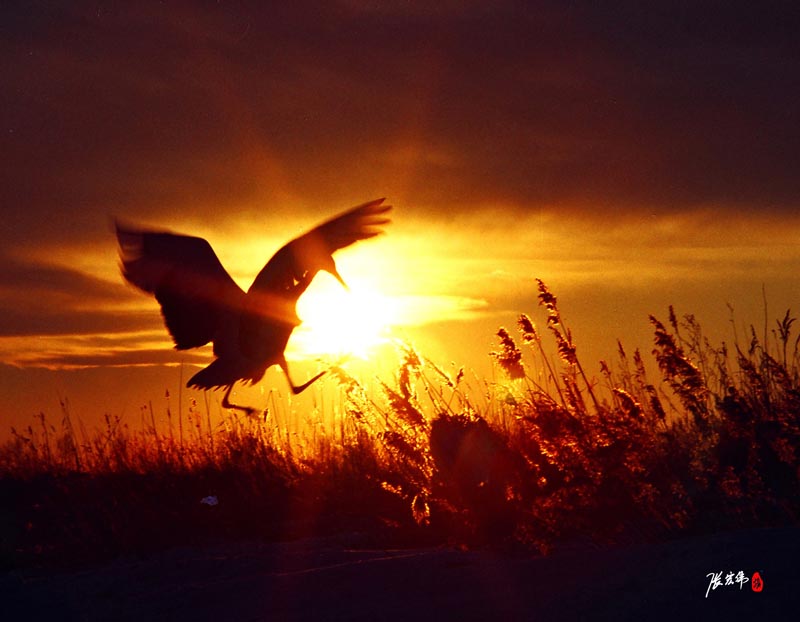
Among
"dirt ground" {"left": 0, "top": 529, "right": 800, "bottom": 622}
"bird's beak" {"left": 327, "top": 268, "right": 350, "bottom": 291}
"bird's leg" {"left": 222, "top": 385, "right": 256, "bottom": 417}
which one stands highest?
"bird's beak" {"left": 327, "top": 268, "right": 350, "bottom": 291}

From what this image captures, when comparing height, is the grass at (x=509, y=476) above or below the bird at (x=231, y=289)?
below

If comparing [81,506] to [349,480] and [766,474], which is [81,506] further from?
[766,474]

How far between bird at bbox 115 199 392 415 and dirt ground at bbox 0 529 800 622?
9.59 ft

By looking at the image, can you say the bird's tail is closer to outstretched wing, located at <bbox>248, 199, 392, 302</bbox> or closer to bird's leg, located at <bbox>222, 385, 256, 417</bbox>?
bird's leg, located at <bbox>222, 385, 256, 417</bbox>

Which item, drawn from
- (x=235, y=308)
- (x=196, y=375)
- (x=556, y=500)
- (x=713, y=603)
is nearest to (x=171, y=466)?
(x=196, y=375)

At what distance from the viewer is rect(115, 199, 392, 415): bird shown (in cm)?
770

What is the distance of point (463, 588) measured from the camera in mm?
3973

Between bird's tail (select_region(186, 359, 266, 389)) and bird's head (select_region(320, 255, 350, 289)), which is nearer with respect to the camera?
bird's head (select_region(320, 255, 350, 289))

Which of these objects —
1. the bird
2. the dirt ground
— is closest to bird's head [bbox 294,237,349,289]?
the bird

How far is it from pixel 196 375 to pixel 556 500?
15.4 ft

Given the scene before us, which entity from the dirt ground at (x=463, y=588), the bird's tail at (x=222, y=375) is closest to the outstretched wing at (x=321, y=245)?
the bird's tail at (x=222, y=375)

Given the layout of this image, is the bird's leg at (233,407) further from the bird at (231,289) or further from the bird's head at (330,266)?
the bird's head at (330,266)

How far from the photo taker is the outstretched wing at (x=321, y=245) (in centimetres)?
763

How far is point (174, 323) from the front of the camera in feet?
27.8
